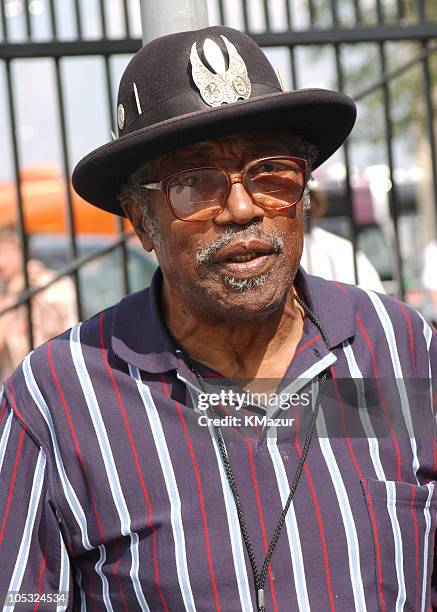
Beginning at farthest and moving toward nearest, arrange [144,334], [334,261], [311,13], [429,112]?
[334,261] → [429,112] → [311,13] → [144,334]

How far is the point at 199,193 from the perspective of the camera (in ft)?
6.50

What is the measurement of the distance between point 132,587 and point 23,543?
0.23 meters

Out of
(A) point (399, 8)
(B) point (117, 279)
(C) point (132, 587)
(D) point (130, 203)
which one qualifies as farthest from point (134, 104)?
(B) point (117, 279)

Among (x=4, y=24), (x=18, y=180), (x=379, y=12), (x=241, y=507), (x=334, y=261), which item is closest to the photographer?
(x=241, y=507)

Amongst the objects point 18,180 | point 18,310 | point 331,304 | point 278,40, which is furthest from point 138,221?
point 18,310

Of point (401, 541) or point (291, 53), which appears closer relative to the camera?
point (401, 541)

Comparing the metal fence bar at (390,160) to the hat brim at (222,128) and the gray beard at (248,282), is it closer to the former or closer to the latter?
the hat brim at (222,128)

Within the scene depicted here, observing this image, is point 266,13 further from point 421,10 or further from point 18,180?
point 18,180

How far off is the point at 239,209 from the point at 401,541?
71 cm

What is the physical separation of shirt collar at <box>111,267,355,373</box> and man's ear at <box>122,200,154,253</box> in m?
0.07

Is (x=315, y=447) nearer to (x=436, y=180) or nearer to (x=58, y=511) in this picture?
(x=58, y=511)

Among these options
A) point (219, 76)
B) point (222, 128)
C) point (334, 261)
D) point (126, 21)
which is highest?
point (126, 21)

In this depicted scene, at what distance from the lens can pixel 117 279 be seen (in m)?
8.88

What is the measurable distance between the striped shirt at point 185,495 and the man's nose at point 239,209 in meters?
0.32
